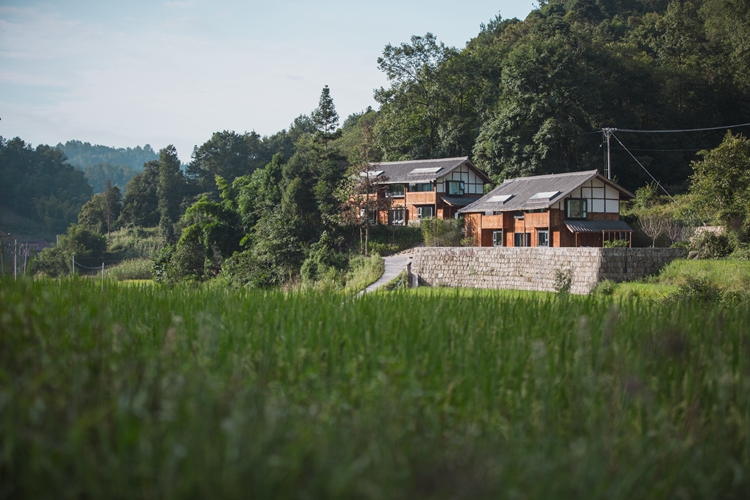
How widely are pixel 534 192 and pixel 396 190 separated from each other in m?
12.7

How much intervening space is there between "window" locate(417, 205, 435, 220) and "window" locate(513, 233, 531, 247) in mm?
8275

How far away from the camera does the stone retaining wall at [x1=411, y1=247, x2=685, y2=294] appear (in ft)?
78.6

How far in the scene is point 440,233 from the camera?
3659 cm

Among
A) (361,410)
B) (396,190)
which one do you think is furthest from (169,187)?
(361,410)

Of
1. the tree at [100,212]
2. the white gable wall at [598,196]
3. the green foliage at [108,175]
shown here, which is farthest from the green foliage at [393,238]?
the green foliage at [108,175]

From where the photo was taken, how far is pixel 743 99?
4591cm

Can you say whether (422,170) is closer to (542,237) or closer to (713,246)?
(542,237)

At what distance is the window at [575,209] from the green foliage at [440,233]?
650cm

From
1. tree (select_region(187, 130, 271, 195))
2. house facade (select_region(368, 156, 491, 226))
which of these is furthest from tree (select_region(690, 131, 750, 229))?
tree (select_region(187, 130, 271, 195))

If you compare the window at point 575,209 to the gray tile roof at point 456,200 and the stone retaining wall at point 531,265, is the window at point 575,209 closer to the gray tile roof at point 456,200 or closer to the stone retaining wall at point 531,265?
the stone retaining wall at point 531,265

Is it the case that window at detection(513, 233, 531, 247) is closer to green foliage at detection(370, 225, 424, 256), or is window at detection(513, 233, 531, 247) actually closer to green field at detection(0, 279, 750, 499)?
green foliage at detection(370, 225, 424, 256)

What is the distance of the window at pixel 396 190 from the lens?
45375 mm

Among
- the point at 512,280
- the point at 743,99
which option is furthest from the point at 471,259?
the point at 743,99

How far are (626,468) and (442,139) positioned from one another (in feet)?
172
